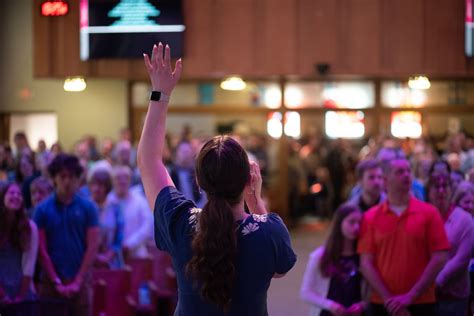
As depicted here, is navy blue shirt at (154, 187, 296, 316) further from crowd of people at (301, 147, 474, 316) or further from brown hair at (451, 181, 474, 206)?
brown hair at (451, 181, 474, 206)

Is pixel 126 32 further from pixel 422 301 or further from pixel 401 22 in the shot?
pixel 422 301

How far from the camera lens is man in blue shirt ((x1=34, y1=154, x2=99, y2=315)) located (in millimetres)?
7023

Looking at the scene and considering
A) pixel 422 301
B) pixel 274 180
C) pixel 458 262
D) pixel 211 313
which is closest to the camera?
pixel 211 313

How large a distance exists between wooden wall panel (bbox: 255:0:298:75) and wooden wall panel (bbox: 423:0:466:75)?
227 cm

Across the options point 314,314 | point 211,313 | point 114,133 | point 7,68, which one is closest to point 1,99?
point 7,68

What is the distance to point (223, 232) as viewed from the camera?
118 inches

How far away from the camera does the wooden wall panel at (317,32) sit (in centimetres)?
1522

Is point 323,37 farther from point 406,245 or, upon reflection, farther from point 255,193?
point 255,193

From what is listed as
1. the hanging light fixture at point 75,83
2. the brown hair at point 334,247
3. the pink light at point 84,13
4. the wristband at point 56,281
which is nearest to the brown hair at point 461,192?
the brown hair at point 334,247

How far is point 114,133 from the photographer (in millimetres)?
17406

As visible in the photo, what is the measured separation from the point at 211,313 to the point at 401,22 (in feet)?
42.0

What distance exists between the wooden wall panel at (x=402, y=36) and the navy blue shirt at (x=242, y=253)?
12.5 meters

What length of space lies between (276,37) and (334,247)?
30.8 ft

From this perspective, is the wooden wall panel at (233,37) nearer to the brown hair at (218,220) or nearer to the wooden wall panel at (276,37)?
the wooden wall panel at (276,37)
